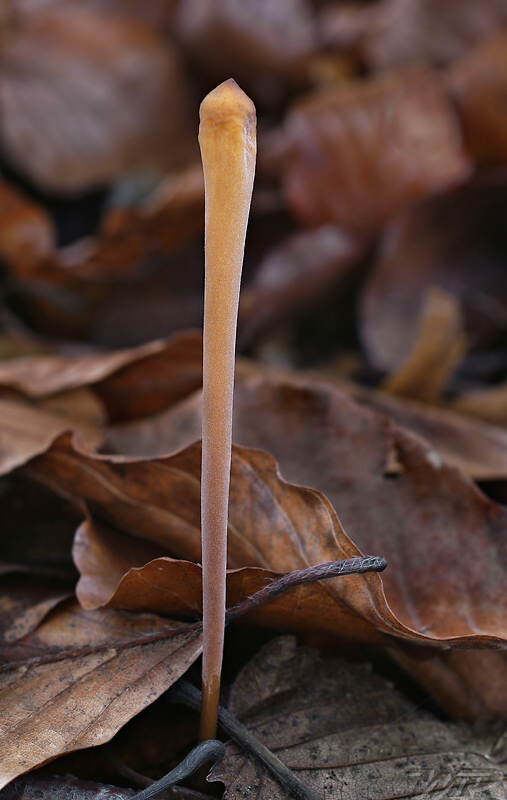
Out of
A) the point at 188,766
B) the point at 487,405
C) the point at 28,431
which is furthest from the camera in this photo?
the point at 487,405

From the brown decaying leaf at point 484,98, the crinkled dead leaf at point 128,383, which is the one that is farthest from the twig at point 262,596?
the brown decaying leaf at point 484,98

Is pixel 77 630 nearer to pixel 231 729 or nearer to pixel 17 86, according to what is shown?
pixel 231 729

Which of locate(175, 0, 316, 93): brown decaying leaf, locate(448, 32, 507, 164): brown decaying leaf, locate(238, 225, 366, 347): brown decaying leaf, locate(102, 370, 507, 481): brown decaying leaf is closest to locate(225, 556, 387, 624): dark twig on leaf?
locate(102, 370, 507, 481): brown decaying leaf

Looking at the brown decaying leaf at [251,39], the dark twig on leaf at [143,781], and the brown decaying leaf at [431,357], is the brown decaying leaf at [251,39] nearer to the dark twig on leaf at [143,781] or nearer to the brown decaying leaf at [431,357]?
the brown decaying leaf at [431,357]

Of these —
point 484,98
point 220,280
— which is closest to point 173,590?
point 220,280

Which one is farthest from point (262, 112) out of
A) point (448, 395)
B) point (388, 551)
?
point (388, 551)

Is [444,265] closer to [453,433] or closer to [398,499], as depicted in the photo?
[453,433]
